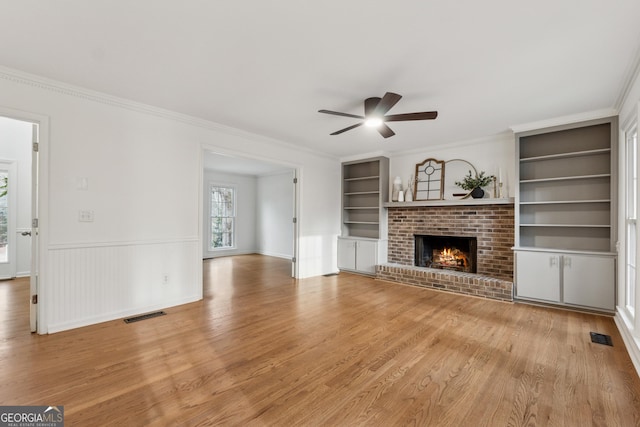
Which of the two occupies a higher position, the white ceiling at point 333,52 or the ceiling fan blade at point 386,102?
the white ceiling at point 333,52

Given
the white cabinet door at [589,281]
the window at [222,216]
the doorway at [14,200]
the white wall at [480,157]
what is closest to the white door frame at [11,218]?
the doorway at [14,200]

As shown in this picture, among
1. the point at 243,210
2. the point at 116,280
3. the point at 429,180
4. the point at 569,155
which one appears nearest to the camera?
the point at 116,280

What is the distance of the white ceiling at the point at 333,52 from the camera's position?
1.90 m

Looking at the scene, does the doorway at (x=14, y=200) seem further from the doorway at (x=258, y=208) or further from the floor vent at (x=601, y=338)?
the floor vent at (x=601, y=338)

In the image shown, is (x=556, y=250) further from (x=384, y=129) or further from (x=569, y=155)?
(x=384, y=129)

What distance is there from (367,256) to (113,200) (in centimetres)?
425

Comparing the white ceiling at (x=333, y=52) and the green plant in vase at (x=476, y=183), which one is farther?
the green plant in vase at (x=476, y=183)

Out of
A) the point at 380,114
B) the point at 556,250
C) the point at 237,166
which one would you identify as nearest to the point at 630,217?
the point at 556,250

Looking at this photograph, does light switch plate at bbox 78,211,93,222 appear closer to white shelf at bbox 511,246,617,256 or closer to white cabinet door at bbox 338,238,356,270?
white cabinet door at bbox 338,238,356,270

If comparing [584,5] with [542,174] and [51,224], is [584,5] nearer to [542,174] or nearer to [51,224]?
[542,174]

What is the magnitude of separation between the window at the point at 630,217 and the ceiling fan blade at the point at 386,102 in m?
2.42

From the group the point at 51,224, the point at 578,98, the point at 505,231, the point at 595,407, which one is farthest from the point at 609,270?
the point at 51,224

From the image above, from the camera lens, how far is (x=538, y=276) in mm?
3926

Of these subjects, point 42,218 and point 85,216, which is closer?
point 42,218
